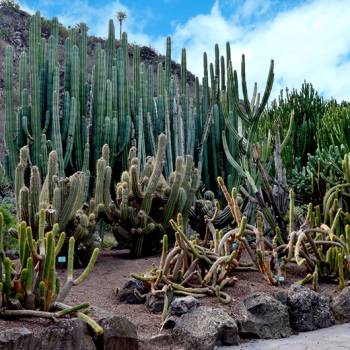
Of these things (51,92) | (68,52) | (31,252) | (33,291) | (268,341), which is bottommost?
(268,341)

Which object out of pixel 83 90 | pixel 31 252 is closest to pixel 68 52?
pixel 83 90

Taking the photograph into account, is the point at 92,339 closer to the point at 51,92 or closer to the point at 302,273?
the point at 302,273

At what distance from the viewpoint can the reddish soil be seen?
4.30 metres

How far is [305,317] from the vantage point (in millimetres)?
4668

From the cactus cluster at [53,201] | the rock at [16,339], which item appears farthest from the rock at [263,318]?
the cactus cluster at [53,201]

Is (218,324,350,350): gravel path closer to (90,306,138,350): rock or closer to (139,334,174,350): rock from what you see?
(139,334,174,350): rock

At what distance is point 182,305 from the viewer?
4.43 metres

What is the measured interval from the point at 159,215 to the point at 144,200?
455mm

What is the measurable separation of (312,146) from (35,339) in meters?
9.29

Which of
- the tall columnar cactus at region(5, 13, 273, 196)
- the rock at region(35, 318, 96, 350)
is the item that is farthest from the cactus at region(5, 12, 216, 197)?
the rock at region(35, 318, 96, 350)

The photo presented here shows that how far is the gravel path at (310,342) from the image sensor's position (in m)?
4.11

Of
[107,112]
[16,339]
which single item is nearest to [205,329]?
[16,339]

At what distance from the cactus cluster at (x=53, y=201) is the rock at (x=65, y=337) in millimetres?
2420

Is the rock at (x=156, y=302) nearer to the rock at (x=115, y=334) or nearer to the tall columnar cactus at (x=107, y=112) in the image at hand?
the rock at (x=115, y=334)
